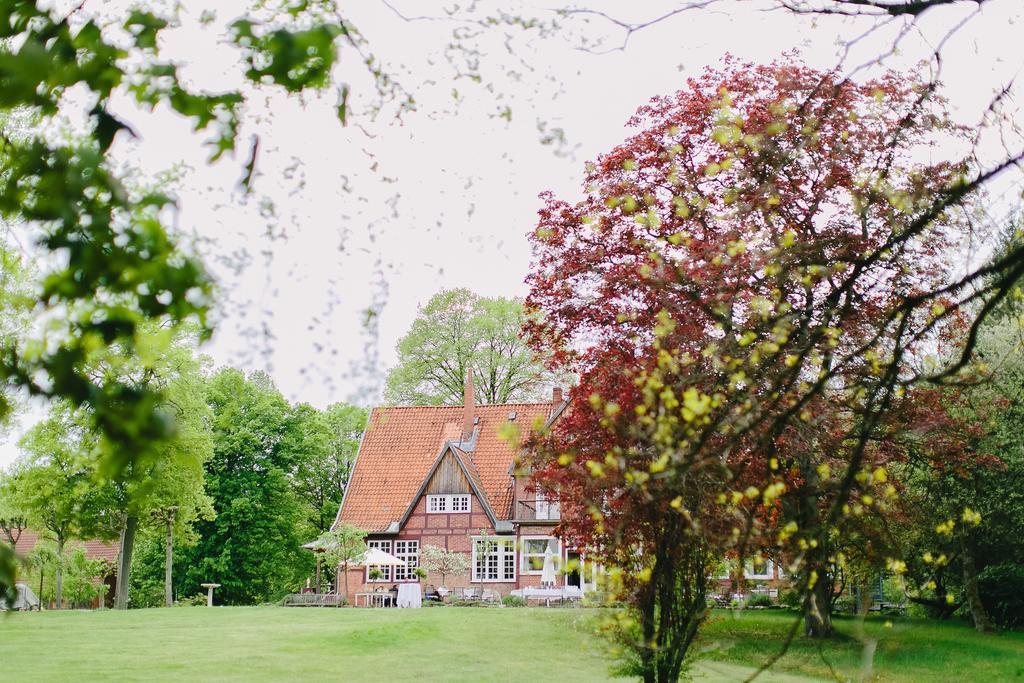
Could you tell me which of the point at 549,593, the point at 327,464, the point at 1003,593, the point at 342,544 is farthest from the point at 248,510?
the point at 1003,593

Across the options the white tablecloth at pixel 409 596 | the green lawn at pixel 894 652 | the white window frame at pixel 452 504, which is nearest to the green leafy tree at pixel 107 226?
the green lawn at pixel 894 652

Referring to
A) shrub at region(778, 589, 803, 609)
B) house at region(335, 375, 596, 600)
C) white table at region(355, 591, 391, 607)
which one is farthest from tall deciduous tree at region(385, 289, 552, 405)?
shrub at region(778, 589, 803, 609)

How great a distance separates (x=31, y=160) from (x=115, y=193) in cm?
51

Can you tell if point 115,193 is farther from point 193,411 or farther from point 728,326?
point 193,411

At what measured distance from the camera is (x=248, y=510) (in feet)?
136

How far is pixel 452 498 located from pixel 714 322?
102 feet

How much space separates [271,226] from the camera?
205 inches

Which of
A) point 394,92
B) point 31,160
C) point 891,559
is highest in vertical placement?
point 394,92

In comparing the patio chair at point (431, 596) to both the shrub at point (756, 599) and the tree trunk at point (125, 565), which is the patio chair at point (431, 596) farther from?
the shrub at point (756, 599)

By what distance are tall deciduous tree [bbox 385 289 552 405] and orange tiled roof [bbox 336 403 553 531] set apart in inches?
105

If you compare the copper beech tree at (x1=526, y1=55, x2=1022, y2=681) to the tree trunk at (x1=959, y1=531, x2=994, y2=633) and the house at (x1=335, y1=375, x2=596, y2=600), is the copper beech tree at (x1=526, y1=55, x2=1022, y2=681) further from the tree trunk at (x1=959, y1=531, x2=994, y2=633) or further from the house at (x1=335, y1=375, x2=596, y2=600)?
the house at (x1=335, y1=375, x2=596, y2=600)

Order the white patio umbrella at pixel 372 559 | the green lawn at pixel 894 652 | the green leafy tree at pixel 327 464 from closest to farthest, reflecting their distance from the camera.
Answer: the green lawn at pixel 894 652 → the white patio umbrella at pixel 372 559 → the green leafy tree at pixel 327 464

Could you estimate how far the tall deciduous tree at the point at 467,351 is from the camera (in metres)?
42.7

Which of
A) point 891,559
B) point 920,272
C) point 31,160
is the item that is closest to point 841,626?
point 920,272
